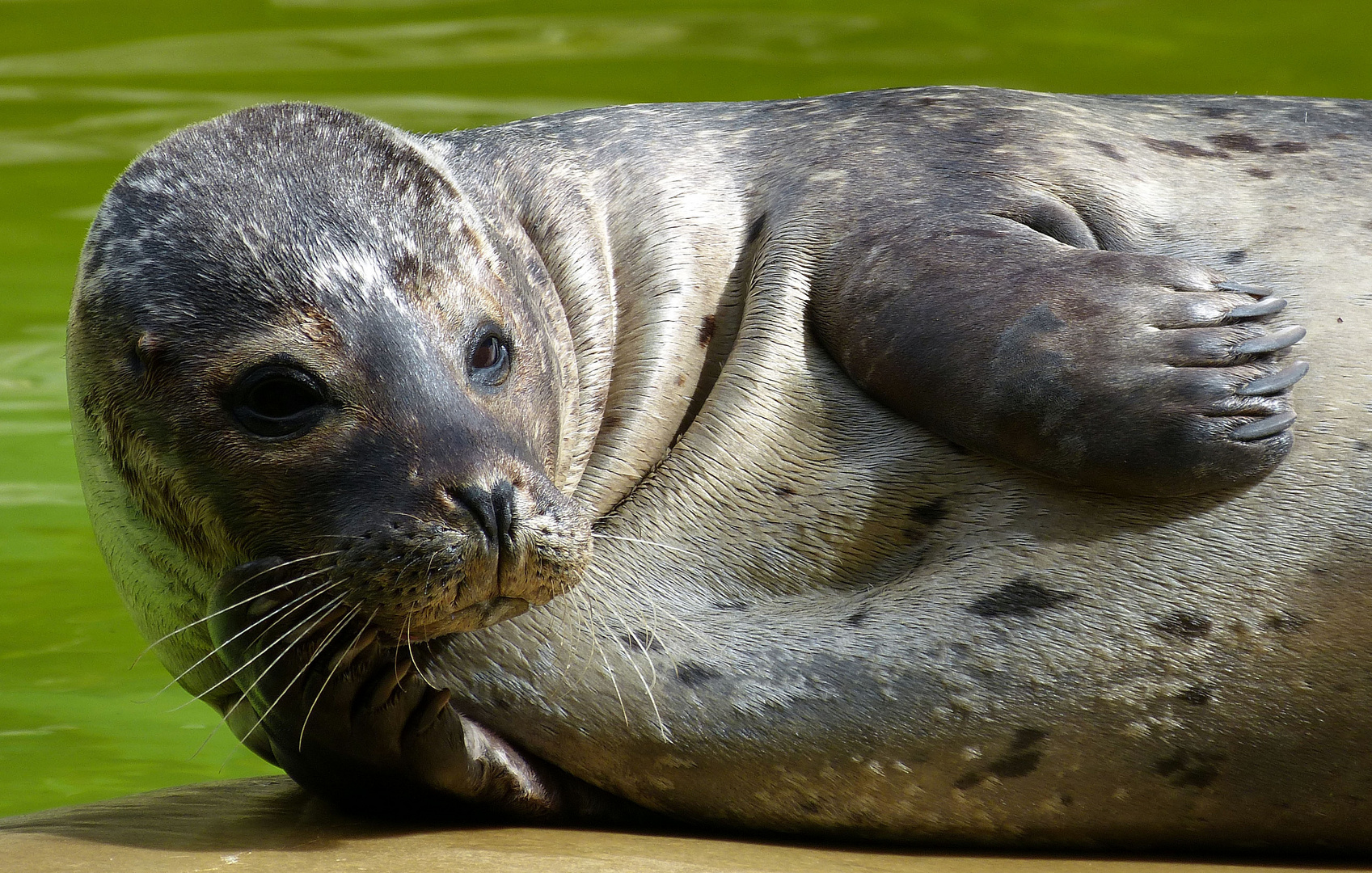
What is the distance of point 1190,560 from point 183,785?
2022 millimetres

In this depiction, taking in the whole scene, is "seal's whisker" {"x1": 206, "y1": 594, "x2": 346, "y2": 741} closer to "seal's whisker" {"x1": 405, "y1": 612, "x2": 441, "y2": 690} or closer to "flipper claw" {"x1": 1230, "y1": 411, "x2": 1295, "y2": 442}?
"seal's whisker" {"x1": 405, "y1": 612, "x2": 441, "y2": 690}

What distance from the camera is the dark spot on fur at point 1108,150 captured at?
3.45 meters

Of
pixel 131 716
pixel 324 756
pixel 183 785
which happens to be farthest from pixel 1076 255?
pixel 131 716

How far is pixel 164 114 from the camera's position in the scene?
872cm

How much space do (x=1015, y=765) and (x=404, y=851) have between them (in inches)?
39.4

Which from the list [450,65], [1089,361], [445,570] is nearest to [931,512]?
[1089,361]

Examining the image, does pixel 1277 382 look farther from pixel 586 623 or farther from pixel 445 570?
pixel 445 570

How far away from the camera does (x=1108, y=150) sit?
11.4 ft

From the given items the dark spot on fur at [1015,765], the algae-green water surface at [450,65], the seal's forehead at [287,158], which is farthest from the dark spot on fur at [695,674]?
the algae-green water surface at [450,65]

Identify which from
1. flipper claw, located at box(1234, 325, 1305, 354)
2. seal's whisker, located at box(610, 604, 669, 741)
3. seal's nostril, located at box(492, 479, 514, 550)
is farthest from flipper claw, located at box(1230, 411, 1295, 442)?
seal's nostril, located at box(492, 479, 514, 550)

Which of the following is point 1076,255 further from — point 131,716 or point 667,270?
point 131,716

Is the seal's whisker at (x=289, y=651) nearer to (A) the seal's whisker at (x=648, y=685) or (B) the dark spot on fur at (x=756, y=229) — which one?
(A) the seal's whisker at (x=648, y=685)

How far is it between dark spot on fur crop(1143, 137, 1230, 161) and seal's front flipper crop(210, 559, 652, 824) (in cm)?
172

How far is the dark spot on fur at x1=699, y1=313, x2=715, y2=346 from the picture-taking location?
3.44 meters
